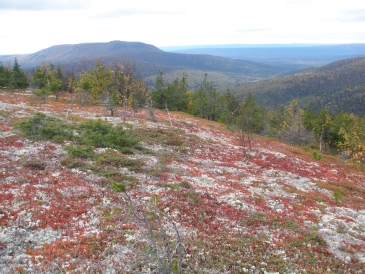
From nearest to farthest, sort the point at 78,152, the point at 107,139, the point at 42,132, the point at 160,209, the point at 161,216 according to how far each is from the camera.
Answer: the point at 161,216 → the point at 160,209 → the point at 78,152 → the point at 42,132 → the point at 107,139

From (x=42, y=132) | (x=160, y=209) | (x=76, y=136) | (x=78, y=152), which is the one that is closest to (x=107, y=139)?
(x=76, y=136)

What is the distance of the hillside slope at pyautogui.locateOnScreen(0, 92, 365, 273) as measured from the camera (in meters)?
11.1

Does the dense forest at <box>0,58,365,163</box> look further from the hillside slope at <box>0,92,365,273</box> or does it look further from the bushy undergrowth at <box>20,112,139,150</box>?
the hillside slope at <box>0,92,365,273</box>

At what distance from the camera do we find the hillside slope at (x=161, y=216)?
36.4 ft

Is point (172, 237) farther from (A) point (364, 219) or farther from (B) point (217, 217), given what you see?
(A) point (364, 219)

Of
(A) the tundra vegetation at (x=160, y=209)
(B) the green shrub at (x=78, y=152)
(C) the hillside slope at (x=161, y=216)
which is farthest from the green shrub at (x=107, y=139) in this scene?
(B) the green shrub at (x=78, y=152)

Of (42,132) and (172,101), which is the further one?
(172,101)

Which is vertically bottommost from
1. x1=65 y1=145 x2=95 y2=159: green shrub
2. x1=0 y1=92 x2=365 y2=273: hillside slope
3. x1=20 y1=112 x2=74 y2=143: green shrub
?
x1=0 y1=92 x2=365 y2=273: hillside slope

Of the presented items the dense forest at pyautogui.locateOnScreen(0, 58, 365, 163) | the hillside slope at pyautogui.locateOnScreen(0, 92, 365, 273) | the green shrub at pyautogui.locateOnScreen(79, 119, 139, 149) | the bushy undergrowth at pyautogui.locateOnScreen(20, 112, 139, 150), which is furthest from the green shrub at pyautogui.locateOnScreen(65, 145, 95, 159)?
the dense forest at pyautogui.locateOnScreen(0, 58, 365, 163)

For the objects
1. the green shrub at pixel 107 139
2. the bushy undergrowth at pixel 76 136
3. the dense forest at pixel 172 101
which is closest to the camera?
the bushy undergrowth at pixel 76 136

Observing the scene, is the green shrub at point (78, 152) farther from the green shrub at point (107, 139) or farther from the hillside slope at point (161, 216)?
the green shrub at point (107, 139)

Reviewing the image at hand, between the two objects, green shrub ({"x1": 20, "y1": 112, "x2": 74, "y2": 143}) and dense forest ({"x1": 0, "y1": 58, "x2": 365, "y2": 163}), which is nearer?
green shrub ({"x1": 20, "y1": 112, "x2": 74, "y2": 143})

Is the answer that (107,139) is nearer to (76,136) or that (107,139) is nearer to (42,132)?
(76,136)

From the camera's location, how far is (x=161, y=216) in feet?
50.1
